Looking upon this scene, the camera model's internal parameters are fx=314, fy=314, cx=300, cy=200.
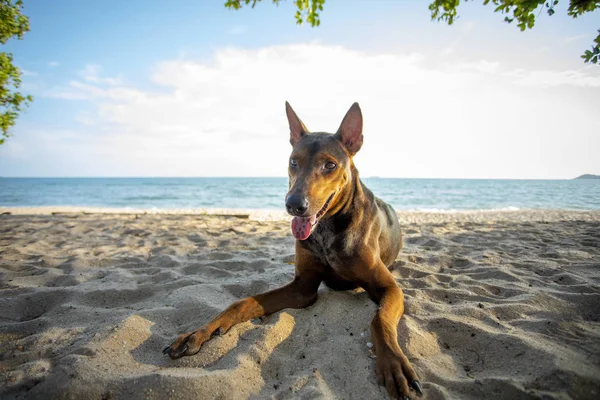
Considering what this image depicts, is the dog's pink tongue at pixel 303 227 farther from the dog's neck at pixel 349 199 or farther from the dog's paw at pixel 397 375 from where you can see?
the dog's paw at pixel 397 375

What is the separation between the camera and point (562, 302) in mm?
3074

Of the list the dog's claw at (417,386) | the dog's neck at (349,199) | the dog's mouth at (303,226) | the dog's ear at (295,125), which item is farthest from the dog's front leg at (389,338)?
the dog's ear at (295,125)

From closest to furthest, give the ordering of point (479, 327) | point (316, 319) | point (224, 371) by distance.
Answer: point (224, 371) → point (479, 327) → point (316, 319)

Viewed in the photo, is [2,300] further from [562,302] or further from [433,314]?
[562,302]

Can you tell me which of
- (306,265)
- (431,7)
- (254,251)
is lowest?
(254,251)

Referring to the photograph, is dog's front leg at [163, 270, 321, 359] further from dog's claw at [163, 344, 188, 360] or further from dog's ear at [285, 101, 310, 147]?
dog's ear at [285, 101, 310, 147]

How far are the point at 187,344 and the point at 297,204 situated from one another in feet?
4.40

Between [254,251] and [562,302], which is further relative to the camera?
[254,251]

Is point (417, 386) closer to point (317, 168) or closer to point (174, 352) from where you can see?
point (174, 352)

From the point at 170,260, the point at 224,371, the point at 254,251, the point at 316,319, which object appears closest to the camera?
the point at 224,371

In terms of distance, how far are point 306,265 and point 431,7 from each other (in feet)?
15.9

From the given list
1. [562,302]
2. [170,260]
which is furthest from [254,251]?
[562,302]

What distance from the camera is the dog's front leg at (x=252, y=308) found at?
235cm

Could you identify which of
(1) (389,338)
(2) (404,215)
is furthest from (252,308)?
(2) (404,215)
